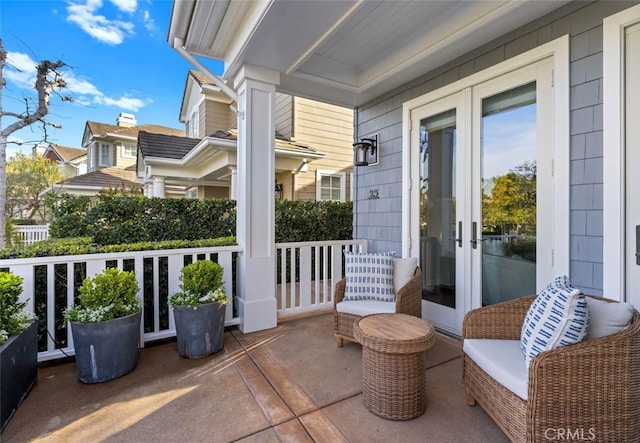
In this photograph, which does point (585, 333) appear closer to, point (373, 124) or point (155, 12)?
point (373, 124)

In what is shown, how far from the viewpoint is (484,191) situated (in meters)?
2.82

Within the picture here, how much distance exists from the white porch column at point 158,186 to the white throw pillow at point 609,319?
25.6 ft

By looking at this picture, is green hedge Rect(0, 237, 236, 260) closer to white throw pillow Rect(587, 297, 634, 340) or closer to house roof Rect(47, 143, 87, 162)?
white throw pillow Rect(587, 297, 634, 340)

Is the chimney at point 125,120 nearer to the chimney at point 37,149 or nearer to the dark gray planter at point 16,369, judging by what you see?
the chimney at point 37,149

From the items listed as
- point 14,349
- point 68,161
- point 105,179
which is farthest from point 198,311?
point 68,161

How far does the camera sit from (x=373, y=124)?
4.10 metres

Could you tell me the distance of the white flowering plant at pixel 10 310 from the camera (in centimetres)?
195

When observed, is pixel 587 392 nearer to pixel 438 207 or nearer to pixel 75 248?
pixel 438 207

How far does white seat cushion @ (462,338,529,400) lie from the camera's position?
1466mm

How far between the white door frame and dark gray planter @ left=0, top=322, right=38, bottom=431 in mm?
3798

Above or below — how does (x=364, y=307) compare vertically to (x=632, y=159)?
below

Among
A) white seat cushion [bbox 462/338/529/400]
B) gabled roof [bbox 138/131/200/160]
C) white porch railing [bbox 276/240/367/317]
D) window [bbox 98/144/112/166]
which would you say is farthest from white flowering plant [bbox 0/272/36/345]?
window [bbox 98/144/112/166]

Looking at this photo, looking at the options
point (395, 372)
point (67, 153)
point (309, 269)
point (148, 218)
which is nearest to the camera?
point (395, 372)
